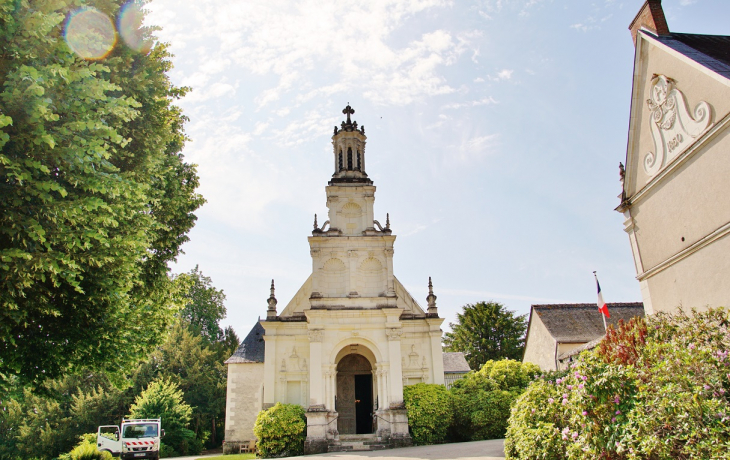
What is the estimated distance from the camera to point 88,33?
24.3 ft

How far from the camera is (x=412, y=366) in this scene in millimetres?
25125

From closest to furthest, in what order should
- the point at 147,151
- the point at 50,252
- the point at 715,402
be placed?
the point at 715,402 < the point at 50,252 < the point at 147,151

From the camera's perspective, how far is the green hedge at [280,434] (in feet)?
68.8

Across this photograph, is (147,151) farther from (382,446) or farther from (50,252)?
(382,446)

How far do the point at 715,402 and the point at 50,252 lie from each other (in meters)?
8.97

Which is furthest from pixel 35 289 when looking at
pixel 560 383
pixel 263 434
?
pixel 263 434

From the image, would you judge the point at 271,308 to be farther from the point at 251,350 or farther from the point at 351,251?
the point at 251,350

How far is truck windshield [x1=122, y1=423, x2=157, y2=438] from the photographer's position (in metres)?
23.5

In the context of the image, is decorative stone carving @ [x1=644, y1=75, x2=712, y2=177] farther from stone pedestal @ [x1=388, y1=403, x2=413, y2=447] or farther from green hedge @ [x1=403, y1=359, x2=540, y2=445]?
stone pedestal @ [x1=388, y1=403, x2=413, y2=447]

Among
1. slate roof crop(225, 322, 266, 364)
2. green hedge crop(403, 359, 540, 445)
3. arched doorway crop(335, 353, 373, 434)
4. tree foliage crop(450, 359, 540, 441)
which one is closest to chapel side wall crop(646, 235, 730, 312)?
tree foliage crop(450, 359, 540, 441)

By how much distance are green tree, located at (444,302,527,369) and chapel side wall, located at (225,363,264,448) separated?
82.1ft

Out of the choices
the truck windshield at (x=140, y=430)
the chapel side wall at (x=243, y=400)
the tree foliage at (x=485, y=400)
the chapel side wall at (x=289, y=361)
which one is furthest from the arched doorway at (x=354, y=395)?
the truck windshield at (x=140, y=430)

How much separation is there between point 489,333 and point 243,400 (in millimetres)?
27190

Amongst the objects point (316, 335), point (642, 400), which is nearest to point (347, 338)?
point (316, 335)
